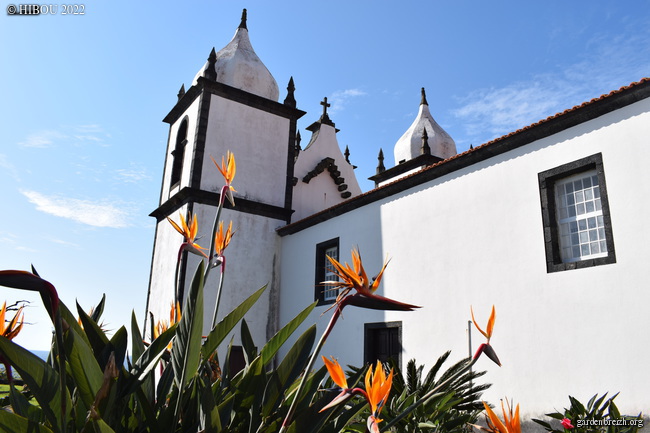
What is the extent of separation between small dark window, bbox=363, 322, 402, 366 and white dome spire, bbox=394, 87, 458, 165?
9.35 m

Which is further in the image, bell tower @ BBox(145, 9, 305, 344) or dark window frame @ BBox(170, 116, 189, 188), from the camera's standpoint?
dark window frame @ BBox(170, 116, 189, 188)

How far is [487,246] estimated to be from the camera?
8.34m

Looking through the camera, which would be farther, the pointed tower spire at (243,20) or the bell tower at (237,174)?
the pointed tower spire at (243,20)

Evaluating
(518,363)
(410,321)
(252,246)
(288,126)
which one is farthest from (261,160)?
(518,363)

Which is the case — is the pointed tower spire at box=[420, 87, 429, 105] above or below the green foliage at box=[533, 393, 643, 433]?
above

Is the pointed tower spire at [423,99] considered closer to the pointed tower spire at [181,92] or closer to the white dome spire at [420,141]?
the white dome spire at [420,141]

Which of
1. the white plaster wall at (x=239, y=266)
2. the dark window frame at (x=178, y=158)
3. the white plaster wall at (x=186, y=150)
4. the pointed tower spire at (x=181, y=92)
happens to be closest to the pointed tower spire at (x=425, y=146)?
the white plaster wall at (x=239, y=266)

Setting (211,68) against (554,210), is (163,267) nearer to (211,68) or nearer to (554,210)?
(211,68)

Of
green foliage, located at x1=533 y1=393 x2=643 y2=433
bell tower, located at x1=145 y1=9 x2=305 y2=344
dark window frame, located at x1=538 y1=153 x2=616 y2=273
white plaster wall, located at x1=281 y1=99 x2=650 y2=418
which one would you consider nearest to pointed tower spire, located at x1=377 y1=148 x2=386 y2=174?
bell tower, located at x1=145 y1=9 x2=305 y2=344

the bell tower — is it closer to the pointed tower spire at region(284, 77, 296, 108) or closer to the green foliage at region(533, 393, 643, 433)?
the pointed tower spire at region(284, 77, 296, 108)

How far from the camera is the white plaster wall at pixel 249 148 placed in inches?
559

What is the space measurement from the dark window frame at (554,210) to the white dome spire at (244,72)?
9.94 meters

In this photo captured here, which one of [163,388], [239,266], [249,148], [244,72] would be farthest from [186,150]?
[163,388]

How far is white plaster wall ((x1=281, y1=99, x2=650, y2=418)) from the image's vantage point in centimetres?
644
